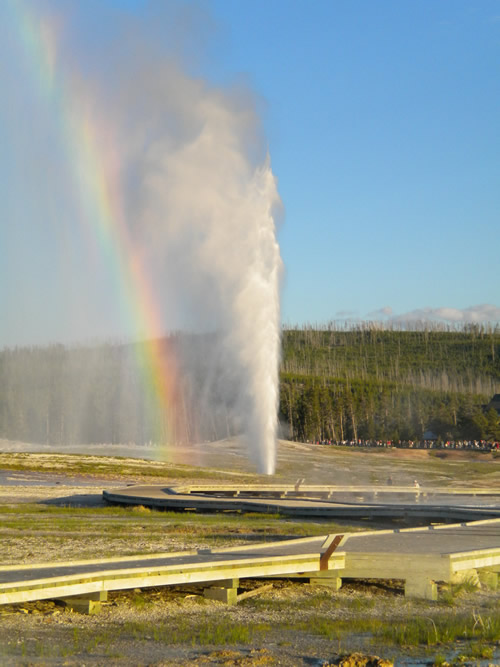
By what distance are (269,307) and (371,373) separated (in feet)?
399

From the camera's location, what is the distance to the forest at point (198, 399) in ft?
331

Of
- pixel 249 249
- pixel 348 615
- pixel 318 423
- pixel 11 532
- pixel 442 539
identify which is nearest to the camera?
pixel 348 615

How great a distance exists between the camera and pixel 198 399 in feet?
398

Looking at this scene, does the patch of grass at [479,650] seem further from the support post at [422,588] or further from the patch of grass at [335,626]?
the support post at [422,588]

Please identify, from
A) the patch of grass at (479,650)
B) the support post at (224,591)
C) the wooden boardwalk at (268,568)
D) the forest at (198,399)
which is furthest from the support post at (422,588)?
the forest at (198,399)

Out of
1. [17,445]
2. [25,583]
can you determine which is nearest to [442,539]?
[25,583]

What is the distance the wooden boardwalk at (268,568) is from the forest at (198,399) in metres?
64.5

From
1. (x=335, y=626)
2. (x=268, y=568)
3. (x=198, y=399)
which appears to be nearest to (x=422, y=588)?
(x=335, y=626)

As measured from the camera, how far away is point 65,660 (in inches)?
372

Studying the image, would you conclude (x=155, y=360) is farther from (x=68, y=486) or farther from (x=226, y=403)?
(x=68, y=486)

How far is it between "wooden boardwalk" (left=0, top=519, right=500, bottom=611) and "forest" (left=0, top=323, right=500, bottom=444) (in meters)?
64.5

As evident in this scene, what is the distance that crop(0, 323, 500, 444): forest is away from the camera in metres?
101

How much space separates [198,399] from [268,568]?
108906 mm

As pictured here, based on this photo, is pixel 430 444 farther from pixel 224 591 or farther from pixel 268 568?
pixel 224 591
